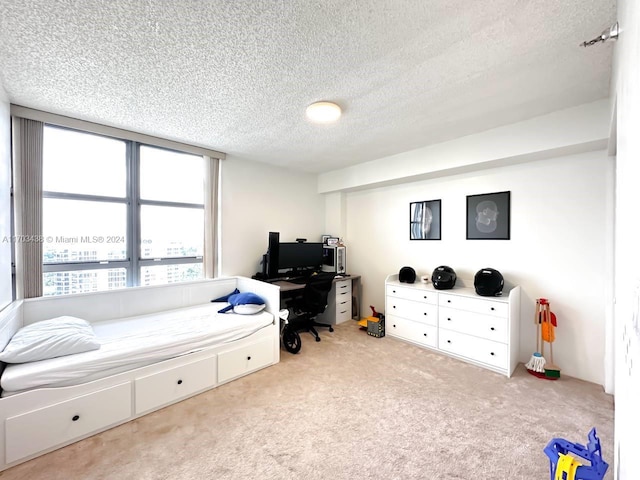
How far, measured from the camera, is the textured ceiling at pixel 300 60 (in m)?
1.36

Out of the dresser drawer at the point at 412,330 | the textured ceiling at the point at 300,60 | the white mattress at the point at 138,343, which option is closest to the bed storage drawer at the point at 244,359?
the white mattress at the point at 138,343

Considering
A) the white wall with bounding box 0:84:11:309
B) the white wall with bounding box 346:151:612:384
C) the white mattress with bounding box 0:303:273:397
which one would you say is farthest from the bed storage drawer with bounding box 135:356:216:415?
the white wall with bounding box 346:151:612:384

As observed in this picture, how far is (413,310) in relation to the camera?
3473mm

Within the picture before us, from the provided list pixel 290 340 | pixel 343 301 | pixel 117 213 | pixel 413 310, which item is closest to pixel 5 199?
pixel 117 213

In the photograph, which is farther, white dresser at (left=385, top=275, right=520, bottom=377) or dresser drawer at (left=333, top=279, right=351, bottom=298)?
dresser drawer at (left=333, top=279, right=351, bottom=298)

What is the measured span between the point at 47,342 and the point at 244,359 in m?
1.51

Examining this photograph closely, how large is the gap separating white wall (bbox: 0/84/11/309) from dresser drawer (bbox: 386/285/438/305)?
3830 mm

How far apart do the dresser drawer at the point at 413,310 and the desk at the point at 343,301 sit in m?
0.86

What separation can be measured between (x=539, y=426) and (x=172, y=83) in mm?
3743

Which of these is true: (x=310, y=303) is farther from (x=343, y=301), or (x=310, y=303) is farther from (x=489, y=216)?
(x=489, y=216)

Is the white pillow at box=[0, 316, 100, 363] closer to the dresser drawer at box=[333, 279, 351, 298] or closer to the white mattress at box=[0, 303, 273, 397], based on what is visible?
the white mattress at box=[0, 303, 273, 397]

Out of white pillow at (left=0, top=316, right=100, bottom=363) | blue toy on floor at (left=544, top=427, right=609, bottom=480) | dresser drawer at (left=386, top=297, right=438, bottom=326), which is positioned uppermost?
white pillow at (left=0, top=316, right=100, bottom=363)

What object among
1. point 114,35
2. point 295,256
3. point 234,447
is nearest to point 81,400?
point 234,447

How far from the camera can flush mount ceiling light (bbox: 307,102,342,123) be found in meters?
2.26
